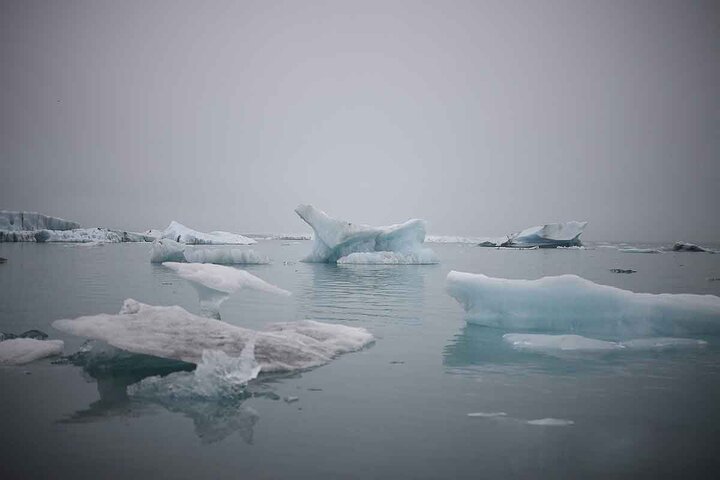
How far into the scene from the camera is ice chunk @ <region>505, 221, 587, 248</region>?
59875mm

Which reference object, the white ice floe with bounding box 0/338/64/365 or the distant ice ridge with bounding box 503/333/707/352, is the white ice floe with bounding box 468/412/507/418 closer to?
the distant ice ridge with bounding box 503/333/707/352

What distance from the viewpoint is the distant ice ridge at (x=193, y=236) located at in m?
53.7

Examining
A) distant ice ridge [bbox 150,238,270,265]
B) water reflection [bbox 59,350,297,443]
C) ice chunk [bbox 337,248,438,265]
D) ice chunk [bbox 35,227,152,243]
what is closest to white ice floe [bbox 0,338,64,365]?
water reflection [bbox 59,350,297,443]

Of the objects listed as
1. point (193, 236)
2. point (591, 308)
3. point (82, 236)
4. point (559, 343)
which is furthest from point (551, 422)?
point (82, 236)

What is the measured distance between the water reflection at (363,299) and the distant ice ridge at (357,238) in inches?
270

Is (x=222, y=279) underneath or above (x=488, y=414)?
above

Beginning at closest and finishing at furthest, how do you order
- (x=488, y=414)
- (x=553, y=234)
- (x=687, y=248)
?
(x=488, y=414) → (x=553, y=234) → (x=687, y=248)

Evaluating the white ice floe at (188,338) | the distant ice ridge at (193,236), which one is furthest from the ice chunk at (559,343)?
the distant ice ridge at (193,236)

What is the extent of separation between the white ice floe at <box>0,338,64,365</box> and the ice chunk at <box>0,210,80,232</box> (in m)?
58.4

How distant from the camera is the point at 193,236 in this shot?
56188 millimetres

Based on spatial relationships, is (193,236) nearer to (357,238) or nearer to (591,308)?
(357,238)

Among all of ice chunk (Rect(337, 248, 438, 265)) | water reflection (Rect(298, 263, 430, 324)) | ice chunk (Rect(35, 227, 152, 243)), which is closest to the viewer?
water reflection (Rect(298, 263, 430, 324))

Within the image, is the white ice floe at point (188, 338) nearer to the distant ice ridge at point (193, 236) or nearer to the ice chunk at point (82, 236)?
the distant ice ridge at point (193, 236)

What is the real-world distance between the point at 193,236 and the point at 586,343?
52506 millimetres
